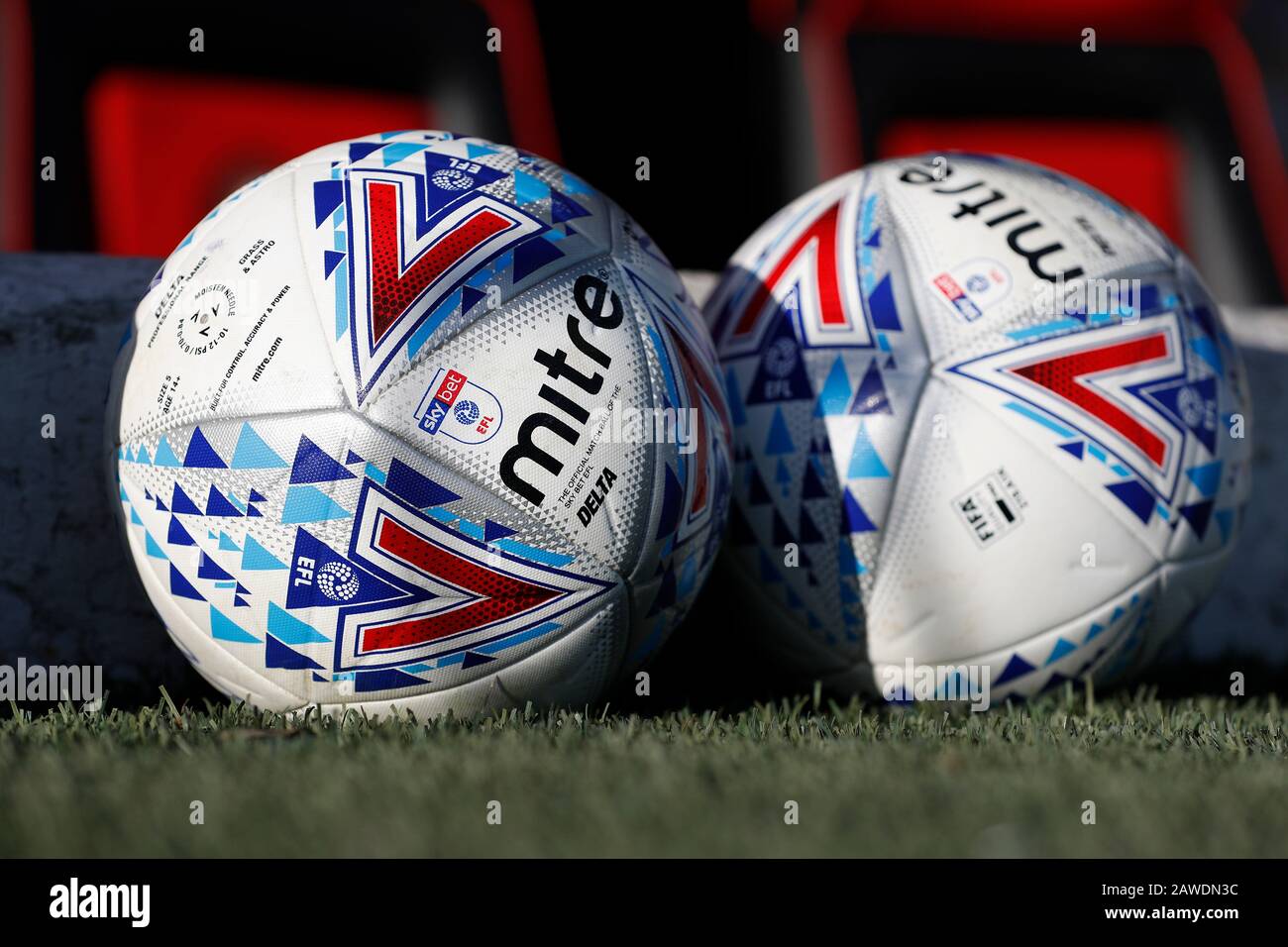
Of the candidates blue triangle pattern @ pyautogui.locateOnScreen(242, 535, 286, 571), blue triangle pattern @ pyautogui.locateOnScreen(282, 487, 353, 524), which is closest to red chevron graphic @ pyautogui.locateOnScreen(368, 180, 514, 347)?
blue triangle pattern @ pyautogui.locateOnScreen(282, 487, 353, 524)

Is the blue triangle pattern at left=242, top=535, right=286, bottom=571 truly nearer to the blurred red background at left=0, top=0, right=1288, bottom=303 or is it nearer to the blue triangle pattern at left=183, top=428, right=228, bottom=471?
the blue triangle pattern at left=183, top=428, right=228, bottom=471

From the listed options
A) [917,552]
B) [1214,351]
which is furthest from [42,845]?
[1214,351]

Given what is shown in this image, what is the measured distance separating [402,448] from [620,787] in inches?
31.9

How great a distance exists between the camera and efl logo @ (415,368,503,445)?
2402 millimetres

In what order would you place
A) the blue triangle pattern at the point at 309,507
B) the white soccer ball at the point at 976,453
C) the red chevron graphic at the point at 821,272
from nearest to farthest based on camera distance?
the blue triangle pattern at the point at 309,507 < the white soccer ball at the point at 976,453 < the red chevron graphic at the point at 821,272

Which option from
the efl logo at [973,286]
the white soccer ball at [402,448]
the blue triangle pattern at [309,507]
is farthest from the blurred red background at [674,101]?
the efl logo at [973,286]

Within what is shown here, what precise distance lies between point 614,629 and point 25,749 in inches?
42.9

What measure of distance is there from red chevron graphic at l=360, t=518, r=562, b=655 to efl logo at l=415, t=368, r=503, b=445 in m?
0.20

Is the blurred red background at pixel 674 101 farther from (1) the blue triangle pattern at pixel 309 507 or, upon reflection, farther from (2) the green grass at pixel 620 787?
(2) the green grass at pixel 620 787

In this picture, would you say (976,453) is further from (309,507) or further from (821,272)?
(309,507)

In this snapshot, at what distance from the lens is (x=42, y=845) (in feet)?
5.28

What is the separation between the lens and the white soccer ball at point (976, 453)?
9.49 feet

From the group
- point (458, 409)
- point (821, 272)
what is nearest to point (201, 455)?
point (458, 409)
